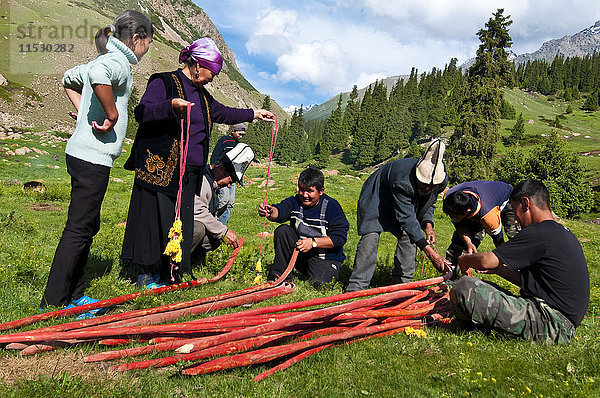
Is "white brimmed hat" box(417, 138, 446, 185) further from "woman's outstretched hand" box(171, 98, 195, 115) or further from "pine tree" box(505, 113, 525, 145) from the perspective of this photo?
"pine tree" box(505, 113, 525, 145)

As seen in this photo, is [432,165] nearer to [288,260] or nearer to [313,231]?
[313,231]

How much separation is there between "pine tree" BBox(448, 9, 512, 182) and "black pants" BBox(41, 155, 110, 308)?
3699cm

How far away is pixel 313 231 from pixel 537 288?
Result: 262 cm

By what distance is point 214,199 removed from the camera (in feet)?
16.0

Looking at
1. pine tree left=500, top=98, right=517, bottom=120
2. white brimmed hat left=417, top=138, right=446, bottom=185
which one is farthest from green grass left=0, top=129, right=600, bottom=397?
pine tree left=500, top=98, right=517, bottom=120

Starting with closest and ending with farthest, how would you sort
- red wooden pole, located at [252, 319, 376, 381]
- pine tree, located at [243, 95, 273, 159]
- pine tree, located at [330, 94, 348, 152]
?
red wooden pole, located at [252, 319, 376, 381] → pine tree, located at [243, 95, 273, 159] → pine tree, located at [330, 94, 348, 152]

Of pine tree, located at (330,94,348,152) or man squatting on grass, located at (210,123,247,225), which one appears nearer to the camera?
man squatting on grass, located at (210,123,247,225)

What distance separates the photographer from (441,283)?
162 inches

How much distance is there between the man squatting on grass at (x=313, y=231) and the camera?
4777 mm

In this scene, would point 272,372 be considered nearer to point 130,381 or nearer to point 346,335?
point 346,335

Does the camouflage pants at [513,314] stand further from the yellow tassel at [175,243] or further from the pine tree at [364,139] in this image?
the pine tree at [364,139]

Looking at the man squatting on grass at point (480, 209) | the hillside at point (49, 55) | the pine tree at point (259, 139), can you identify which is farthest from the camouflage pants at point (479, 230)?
the pine tree at point (259, 139)

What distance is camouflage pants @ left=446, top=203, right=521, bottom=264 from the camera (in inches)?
201

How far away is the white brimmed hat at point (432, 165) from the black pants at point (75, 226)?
3329mm
